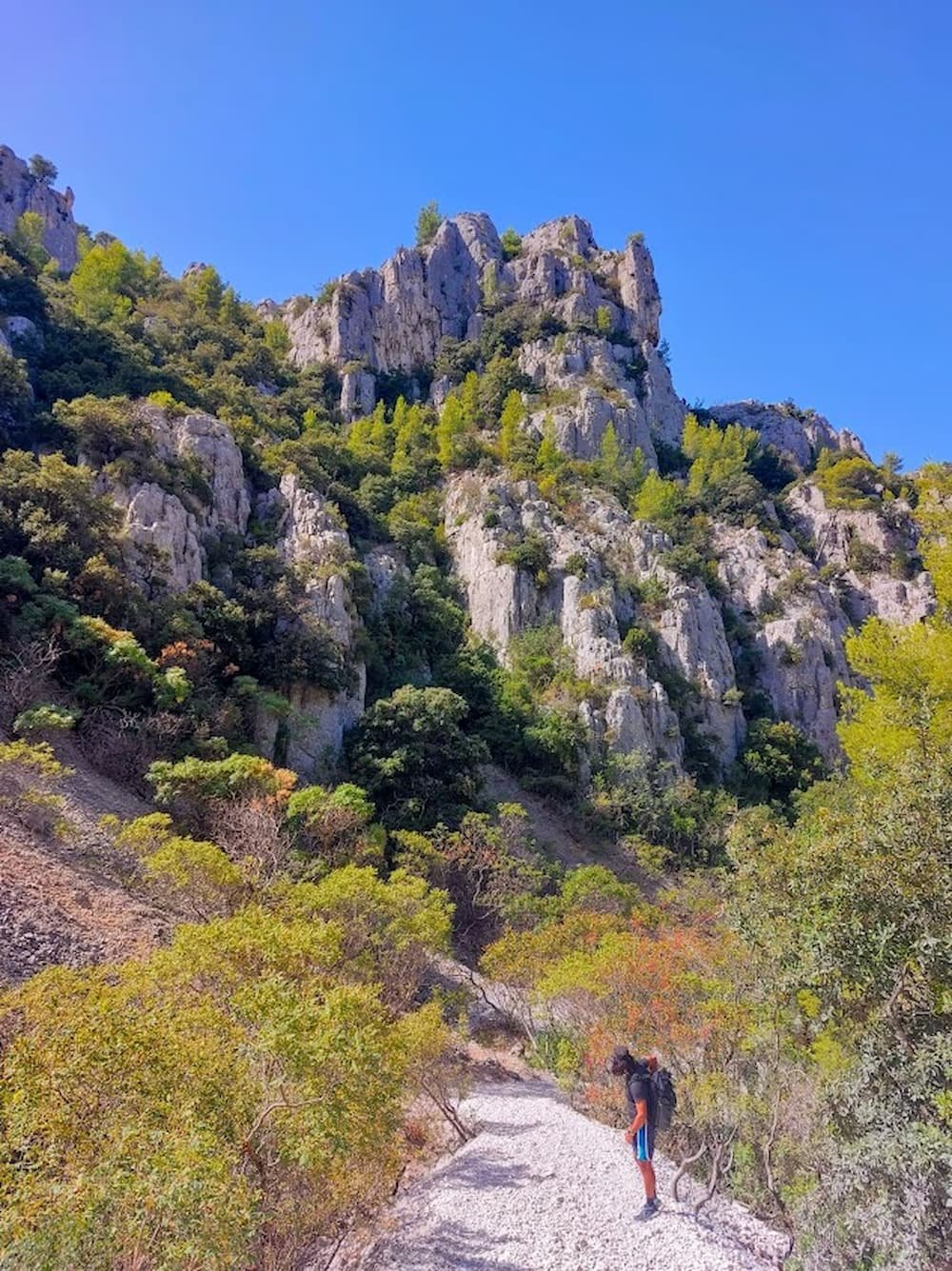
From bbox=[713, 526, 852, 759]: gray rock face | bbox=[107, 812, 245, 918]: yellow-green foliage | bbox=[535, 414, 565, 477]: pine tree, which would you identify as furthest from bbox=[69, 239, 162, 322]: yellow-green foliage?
bbox=[713, 526, 852, 759]: gray rock face

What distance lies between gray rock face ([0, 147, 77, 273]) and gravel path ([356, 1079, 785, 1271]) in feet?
234

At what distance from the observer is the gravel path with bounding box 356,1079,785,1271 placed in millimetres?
6465

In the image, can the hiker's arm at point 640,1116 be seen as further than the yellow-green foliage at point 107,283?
No

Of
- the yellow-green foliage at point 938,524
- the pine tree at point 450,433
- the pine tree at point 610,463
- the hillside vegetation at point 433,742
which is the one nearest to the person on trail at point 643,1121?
the hillside vegetation at point 433,742

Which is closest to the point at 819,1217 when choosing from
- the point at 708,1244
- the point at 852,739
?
the point at 708,1244

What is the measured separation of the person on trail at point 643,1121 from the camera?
6855mm

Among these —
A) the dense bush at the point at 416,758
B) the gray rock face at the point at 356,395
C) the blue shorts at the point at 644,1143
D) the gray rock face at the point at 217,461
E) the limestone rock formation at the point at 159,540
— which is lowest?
the blue shorts at the point at 644,1143

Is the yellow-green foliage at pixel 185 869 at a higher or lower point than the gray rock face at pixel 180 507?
lower

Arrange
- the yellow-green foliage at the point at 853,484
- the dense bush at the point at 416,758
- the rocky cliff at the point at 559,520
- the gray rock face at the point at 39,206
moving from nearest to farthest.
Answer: the dense bush at the point at 416,758 → the rocky cliff at the point at 559,520 → the yellow-green foliage at the point at 853,484 → the gray rock face at the point at 39,206

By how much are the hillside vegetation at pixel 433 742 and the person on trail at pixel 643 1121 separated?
1319 mm

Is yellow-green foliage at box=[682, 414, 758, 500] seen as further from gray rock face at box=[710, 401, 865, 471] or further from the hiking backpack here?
the hiking backpack

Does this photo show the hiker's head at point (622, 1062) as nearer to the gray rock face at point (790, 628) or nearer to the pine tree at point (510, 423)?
the gray rock face at point (790, 628)

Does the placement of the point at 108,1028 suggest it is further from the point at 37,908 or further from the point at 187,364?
the point at 187,364

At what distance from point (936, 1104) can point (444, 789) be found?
19.3 m
